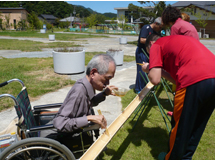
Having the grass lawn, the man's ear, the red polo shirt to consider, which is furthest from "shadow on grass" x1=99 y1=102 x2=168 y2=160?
the red polo shirt

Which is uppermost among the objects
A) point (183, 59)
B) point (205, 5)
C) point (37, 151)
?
point (205, 5)

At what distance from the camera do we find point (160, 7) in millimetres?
15094

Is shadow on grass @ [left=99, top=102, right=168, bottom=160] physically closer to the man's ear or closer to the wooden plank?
the wooden plank

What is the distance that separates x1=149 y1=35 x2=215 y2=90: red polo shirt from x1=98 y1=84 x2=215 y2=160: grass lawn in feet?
4.85

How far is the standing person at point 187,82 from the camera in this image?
1680 millimetres

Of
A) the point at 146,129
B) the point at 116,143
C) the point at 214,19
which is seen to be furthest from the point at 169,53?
the point at 214,19

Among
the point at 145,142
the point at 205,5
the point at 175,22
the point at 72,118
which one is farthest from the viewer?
the point at 205,5

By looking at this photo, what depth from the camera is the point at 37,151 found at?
1.87 metres

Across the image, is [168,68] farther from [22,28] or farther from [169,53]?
[22,28]

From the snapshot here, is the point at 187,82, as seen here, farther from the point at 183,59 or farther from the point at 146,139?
the point at 146,139

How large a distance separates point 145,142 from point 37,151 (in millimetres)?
1806

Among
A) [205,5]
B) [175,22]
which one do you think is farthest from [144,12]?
[205,5]

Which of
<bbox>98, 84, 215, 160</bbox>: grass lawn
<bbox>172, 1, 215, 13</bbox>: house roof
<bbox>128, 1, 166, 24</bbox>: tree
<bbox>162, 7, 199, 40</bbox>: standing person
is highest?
<bbox>172, 1, 215, 13</bbox>: house roof

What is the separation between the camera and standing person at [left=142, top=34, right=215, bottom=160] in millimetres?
1680
